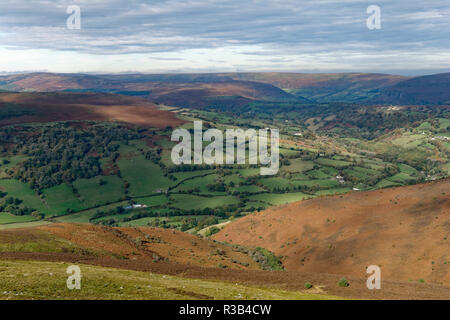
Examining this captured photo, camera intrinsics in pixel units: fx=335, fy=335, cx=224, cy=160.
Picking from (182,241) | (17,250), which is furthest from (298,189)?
(17,250)

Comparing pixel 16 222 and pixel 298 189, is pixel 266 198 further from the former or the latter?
pixel 16 222

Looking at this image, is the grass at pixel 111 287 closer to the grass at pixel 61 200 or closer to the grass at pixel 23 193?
the grass at pixel 61 200

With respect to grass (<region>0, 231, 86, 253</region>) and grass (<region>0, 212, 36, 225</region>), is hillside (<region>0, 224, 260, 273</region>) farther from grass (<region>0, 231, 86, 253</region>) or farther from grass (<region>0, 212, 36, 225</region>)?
grass (<region>0, 212, 36, 225</region>)

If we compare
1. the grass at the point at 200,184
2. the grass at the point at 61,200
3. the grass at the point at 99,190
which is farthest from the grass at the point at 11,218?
the grass at the point at 200,184

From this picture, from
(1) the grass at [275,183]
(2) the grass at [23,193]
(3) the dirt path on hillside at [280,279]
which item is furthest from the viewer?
(1) the grass at [275,183]

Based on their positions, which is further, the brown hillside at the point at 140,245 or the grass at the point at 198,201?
the grass at the point at 198,201

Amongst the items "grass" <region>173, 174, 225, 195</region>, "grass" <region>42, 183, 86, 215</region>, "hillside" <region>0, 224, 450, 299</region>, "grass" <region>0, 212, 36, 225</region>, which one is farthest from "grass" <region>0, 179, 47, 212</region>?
"hillside" <region>0, 224, 450, 299</region>

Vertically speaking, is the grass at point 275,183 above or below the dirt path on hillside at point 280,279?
below

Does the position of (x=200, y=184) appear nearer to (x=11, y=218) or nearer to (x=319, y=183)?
(x=319, y=183)
